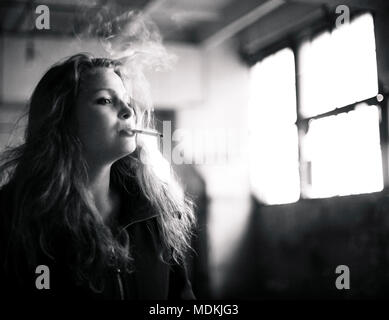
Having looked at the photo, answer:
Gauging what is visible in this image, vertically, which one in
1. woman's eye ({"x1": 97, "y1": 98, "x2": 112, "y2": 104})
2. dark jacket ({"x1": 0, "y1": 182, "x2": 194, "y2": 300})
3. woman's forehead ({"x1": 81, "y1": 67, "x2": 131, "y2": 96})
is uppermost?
woman's forehead ({"x1": 81, "y1": 67, "x2": 131, "y2": 96})

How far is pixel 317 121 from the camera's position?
1.12m

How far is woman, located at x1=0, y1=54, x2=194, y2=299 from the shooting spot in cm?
95

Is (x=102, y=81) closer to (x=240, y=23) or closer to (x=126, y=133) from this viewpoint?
(x=126, y=133)

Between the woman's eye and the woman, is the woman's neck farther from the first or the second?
the woman's eye

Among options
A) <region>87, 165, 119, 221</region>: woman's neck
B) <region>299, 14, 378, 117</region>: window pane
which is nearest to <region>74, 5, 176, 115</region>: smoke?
<region>87, 165, 119, 221</region>: woman's neck

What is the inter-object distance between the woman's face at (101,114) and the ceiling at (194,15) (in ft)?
0.38

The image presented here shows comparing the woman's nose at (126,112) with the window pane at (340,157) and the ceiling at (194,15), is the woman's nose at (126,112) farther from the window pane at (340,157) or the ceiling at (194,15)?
the window pane at (340,157)

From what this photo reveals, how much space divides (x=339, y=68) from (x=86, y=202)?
0.60 metres

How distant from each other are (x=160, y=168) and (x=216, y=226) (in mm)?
160

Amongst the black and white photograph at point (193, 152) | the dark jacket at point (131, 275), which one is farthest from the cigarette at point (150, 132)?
the dark jacket at point (131, 275)

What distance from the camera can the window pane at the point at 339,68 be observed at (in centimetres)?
113

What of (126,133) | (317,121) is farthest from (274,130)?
→ (126,133)

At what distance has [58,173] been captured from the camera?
0.98 meters
